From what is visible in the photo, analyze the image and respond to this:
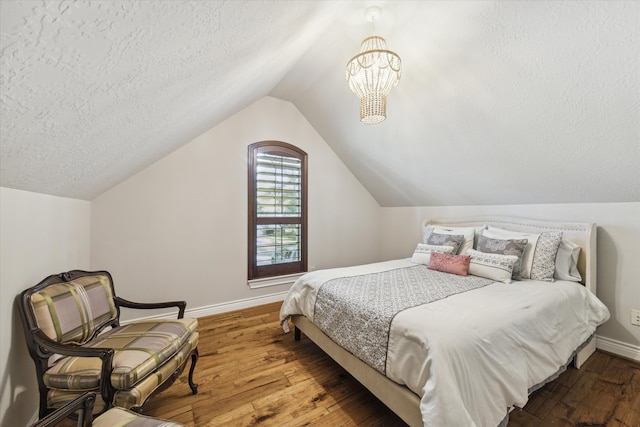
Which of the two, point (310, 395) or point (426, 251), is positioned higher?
point (426, 251)

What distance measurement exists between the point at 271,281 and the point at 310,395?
178cm

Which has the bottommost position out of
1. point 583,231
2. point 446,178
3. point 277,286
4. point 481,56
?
point 277,286

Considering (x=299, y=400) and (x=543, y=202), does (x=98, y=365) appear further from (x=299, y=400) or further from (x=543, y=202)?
(x=543, y=202)

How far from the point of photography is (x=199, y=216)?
2.86 meters

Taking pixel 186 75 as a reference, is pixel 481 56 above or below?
above

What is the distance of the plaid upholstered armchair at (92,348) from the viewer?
45.7 inches

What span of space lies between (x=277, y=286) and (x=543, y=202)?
3.19m

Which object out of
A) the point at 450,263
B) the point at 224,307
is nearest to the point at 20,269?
the point at 224,307

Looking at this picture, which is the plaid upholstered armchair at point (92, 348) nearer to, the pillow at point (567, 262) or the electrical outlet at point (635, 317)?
the pillow at point (567, 262)

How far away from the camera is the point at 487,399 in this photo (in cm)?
116

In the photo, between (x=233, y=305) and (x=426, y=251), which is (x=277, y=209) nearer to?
(x=233, y=305)

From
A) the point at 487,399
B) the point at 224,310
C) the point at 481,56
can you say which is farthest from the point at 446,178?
the point at 224,310

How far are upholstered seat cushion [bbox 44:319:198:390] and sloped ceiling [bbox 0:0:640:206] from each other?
36.0 inches

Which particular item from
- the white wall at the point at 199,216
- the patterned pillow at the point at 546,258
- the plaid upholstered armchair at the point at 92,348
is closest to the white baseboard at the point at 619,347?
the patterned pillow at the point at 546,258
